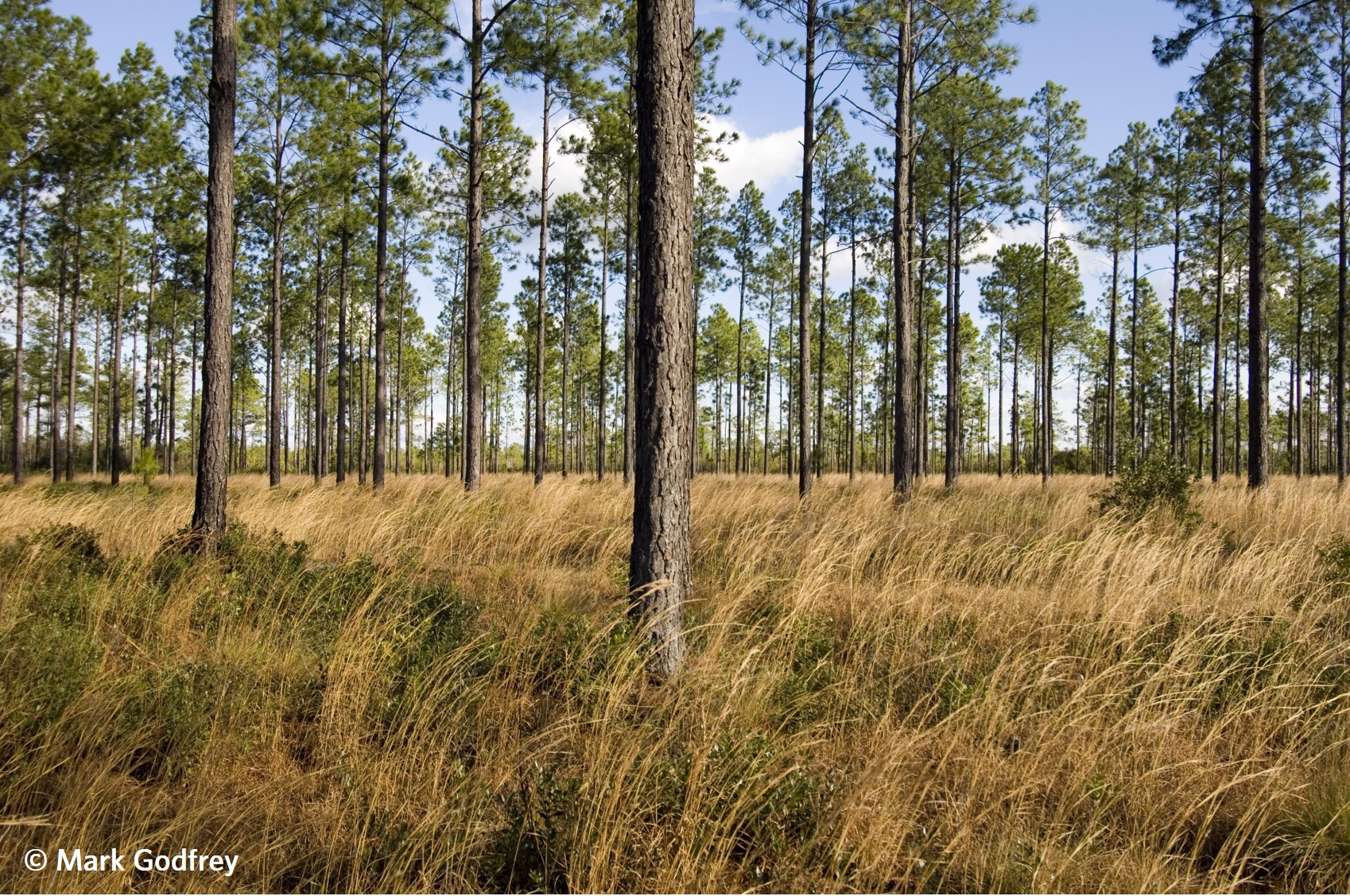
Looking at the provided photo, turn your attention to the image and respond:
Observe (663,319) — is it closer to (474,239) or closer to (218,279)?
(218,279)

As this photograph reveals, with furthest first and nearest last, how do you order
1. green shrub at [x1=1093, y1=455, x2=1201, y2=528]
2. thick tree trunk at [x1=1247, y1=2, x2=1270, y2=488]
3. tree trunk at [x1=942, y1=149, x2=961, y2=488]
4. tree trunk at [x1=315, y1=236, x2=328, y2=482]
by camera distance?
tree trunk at [x1=315, y1=236, x2=328, y2=482] → tree trunk at [x1=942, y1=149, x2=961, y2=488] → thick tree trunk at [x1=1247, y1=2, x2=1270, y2=488] → green shrub at [x1=1093, y1=455, x2=1201, y2=528]

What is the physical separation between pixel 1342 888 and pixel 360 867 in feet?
11.2

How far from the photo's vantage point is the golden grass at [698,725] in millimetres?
2320

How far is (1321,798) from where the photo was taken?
105 inches

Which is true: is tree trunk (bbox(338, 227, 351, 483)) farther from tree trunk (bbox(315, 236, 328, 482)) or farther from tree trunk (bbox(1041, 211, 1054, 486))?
tree trunk (bbox(1041, 211, 1054, 486))

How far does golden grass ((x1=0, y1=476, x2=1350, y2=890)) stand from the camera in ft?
7.61

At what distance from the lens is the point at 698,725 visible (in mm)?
2951

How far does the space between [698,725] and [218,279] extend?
6.86m

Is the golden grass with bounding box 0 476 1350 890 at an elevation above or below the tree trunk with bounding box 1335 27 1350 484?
below

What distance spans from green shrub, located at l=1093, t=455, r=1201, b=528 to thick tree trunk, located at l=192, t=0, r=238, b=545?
32.7 feet

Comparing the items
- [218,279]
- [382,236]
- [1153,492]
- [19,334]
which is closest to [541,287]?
[382,236]

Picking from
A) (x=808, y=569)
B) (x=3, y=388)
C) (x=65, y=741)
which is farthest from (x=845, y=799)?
(x=3, y=388)

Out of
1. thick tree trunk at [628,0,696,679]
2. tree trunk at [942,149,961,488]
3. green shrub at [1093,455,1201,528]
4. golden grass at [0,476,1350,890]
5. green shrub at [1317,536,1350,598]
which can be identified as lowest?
golden grass at [0,476,1350,890]

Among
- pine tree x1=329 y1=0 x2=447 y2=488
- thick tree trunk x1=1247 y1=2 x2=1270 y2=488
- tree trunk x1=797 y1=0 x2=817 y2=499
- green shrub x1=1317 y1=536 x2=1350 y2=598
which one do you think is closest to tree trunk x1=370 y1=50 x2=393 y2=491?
pine tree x1=329 y1=0 x2=447 y2=488
